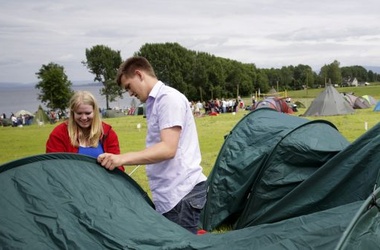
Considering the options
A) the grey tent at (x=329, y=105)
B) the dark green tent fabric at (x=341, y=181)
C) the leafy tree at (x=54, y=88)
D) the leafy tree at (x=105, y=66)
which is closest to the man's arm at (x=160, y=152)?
the dark green tent fabric at (x=341, y=181)

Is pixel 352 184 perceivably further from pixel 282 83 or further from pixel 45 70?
pixel 282 83

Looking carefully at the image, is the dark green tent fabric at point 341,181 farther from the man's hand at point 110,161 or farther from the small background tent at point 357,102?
the small background tent at point 357,102

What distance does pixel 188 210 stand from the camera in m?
3.55

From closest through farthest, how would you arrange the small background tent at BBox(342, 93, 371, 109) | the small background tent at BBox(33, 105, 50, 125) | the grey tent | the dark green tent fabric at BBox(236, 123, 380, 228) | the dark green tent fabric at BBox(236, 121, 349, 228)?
1. the dark green tent fabric at BBox(236, 123, 380, 228)
2. the dark green tent fabric at BBox(236, 121, 349, 228)
3. the grey tent
4. the small background tent at BBox(342, 93, 371, 109)
5. the small background tent at BBox(33, 105, 50, 125)

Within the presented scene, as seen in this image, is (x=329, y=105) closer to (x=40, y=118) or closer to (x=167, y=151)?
(x=167, y=151)

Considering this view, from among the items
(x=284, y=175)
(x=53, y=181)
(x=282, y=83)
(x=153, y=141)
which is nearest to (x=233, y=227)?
(x=284, y=175)

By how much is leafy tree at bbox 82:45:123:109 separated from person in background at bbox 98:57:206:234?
2766 inches

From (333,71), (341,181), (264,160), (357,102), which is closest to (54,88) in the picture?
(357,102)

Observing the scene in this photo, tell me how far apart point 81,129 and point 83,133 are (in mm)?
45

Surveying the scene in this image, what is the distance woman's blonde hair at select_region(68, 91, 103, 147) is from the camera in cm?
426

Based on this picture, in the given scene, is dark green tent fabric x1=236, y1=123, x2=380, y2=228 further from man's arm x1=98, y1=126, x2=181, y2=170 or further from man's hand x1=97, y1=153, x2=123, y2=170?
man's hand x1=97, y1=153, x2=123, y2=170

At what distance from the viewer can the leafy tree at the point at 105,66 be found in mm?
73375

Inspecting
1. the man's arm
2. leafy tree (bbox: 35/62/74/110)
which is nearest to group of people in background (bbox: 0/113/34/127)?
leafy tree (bbox: 35/62/74/110)

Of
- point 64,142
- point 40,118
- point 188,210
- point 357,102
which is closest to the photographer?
point 188,210
